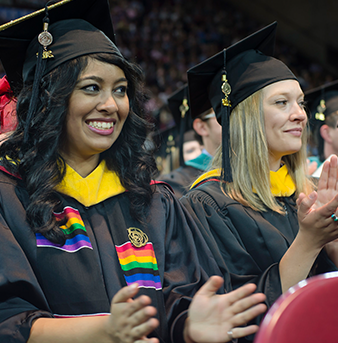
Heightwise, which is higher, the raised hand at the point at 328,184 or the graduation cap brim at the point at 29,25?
the graduation cap brim at the point at 29,25

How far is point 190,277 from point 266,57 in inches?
57.4

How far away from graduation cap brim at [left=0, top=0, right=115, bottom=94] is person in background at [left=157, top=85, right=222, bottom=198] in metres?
1.74

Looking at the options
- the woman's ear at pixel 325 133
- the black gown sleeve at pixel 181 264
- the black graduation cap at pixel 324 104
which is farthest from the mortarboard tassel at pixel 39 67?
the woman's ear at pixel 325 133

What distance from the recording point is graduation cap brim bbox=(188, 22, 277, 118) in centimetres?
244

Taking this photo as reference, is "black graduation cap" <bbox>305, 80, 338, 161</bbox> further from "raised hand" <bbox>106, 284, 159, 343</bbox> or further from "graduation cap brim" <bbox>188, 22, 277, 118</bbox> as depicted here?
"raised hand" <bbox>106, 284, 159, 343</bbox>

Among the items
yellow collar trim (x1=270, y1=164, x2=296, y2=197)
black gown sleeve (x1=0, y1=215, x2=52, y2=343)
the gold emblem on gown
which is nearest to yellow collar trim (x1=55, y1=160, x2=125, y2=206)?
the gold emblem on gown

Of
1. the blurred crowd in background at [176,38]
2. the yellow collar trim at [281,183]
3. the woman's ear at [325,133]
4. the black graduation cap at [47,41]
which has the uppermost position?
the blurred crowd in background at [176,38]

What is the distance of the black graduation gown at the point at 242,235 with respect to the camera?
2.05 m

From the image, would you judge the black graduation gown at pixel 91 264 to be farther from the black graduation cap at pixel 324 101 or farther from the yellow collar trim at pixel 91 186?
the black graduation cap at pixel 324 101

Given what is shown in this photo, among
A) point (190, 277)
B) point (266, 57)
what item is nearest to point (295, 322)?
point (190, 277)

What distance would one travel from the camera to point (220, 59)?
8.08 feet

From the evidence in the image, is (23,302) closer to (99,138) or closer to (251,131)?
(99,138)

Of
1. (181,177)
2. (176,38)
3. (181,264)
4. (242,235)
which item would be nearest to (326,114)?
(181,177)

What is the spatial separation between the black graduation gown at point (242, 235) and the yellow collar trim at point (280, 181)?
0.53ft
